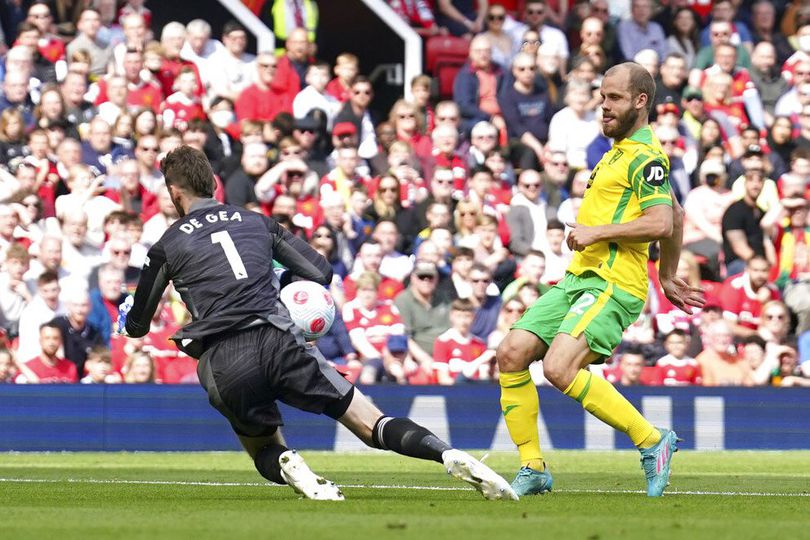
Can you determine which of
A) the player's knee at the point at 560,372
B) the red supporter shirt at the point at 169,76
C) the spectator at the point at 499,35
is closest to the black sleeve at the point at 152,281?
the player's knee at the point at 560,372

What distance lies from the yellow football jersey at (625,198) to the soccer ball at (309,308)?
1.36 m

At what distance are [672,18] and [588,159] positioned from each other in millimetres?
3424

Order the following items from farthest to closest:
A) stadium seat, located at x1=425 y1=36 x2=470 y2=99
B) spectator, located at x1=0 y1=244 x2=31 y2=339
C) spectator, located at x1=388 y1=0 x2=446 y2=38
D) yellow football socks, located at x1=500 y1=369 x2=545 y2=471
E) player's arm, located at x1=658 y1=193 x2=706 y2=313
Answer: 1. spectator, located at x1=388 y1=0 x2=446 y2=38
2. stadium seat, located at x1=425 y1=36 x2=470 y2=99
3. spectator, located at x1=0 y1=244 x2=31 y2=339
4. player's arm, located at x1=658 y1=193 x2=706 y2=313
5. yellow football socks, located at x1=500 y1=369 x2=545 y2=471

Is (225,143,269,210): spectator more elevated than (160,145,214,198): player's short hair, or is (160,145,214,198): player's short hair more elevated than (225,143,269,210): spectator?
(160,145,214,198): player's short hair

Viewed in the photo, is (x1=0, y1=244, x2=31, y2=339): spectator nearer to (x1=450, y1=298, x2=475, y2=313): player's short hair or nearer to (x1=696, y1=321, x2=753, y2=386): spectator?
(x1=450, y1=298, x2=475, y2=313): player's short hair

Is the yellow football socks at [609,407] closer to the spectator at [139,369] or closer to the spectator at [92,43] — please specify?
the spectator at [139,369]

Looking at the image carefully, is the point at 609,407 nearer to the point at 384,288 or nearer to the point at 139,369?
the point at 139,369

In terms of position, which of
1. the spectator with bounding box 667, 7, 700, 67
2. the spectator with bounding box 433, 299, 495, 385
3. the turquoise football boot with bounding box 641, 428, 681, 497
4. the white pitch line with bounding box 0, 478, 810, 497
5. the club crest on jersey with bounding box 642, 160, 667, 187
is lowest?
the spectator with bounding box 433, 299, 495, 385

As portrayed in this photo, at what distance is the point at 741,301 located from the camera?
18016mm

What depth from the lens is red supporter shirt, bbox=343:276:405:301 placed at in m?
17.4

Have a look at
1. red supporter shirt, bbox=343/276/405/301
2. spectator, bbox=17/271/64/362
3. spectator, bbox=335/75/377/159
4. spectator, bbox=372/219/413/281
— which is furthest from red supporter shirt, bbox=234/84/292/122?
spectator, bbox=17/271/64/362

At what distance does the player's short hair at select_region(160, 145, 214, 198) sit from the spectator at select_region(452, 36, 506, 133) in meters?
11.3

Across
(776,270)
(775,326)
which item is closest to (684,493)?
(775,326)

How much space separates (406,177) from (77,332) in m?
4.28
